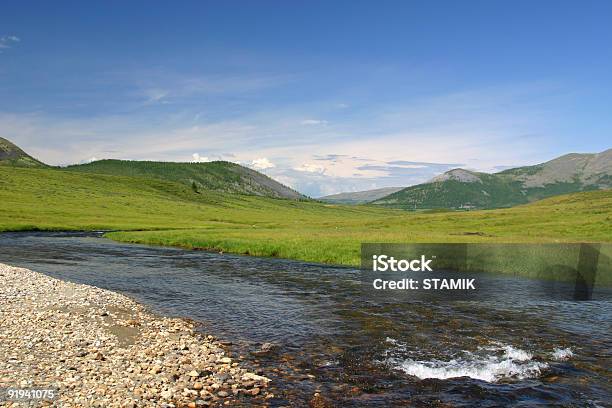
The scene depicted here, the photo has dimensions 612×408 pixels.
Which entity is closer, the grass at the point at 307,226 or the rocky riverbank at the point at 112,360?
the rocky riverbank at the point at 112,360

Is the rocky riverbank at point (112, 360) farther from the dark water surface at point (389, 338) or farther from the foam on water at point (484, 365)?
the foam on water at point (484, 365)

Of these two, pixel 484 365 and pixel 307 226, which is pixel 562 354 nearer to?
pixel 484 365

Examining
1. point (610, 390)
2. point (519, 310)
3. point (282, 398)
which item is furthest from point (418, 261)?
point (282, 398)

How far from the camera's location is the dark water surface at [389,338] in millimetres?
15500

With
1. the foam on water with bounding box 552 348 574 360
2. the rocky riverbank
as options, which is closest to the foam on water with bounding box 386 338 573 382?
the foam on water with bounding box 552 348 574 360

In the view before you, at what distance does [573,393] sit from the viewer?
50.6ft

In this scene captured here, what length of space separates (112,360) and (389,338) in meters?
12.1

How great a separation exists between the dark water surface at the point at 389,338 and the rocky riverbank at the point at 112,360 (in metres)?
1.56

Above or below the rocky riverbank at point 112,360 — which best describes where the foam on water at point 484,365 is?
below

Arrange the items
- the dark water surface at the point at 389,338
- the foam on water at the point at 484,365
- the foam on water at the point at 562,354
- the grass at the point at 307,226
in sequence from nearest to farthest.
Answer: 1. the dark water surface at the point at 389,338
2. the foam on water at the point at 484,365
3. the foam on water at the point at 562,354
4. the grass at the point at 307,226

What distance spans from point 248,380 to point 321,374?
9.02 feet

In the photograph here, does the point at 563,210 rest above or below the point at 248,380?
above

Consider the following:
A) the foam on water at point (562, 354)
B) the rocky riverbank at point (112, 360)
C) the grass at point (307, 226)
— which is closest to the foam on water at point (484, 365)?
the foam on water at point (562, 354)

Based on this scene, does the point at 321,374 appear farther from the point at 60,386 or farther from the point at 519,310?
the point at 519,310
